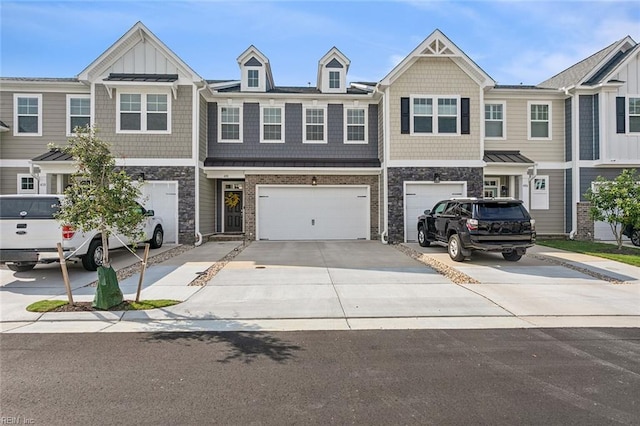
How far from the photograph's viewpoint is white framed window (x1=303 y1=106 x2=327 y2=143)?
17.8 m

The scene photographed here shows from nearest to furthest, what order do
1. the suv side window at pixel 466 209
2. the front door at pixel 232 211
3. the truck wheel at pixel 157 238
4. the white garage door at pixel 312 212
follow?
the suv side window at pixel 466 209 < the truck wheel at pixel 157 238 < the white garage door at pixel 312 212 < the front door at pixel 232 211

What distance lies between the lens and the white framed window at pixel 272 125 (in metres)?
17.6

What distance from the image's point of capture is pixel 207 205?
1750cm

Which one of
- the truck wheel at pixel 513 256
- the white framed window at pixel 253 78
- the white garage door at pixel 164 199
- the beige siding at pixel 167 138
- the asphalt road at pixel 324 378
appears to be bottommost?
the asphalt road at pixel 324 378

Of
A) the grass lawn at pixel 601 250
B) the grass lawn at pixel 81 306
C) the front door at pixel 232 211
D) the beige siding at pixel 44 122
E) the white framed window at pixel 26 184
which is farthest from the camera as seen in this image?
the front door at pixel 232 211

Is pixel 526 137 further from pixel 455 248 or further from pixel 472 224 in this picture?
pixel 472 224

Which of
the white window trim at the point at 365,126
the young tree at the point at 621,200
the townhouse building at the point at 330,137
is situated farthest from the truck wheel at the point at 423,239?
the young tree at the point at 621,200

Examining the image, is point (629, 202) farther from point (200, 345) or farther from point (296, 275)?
point (200, 345)

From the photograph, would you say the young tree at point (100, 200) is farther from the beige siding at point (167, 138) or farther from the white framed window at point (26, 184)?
the white framed window at point (26, 184)

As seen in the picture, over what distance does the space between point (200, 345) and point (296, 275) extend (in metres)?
4.71

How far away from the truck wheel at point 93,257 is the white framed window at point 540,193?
17.0 meters

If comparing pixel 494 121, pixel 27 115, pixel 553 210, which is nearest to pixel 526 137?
pixel 494 121

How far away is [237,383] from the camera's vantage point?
419 centimetres

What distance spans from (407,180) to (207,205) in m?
8.57
